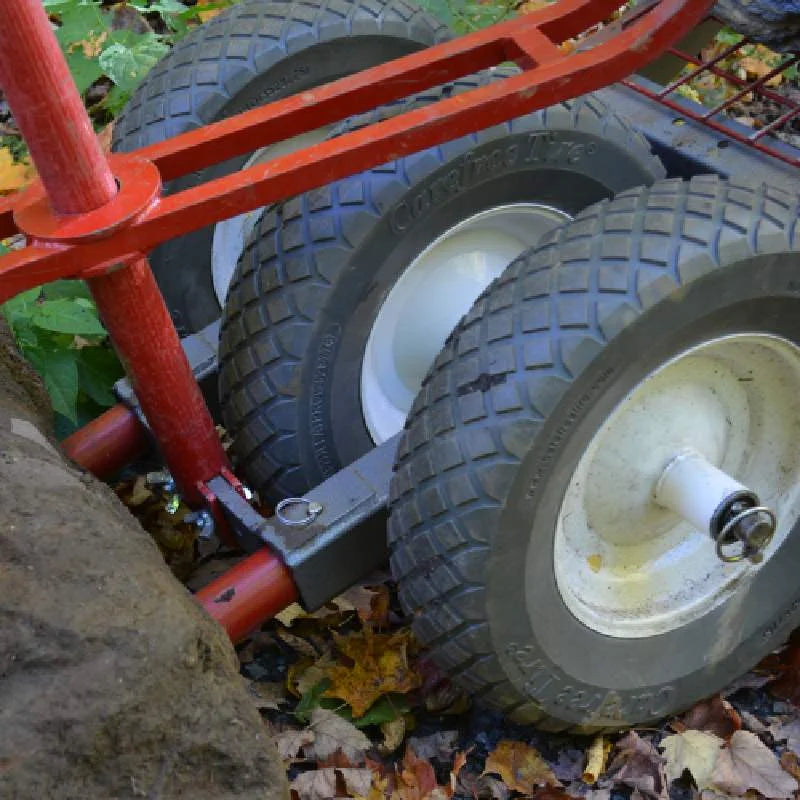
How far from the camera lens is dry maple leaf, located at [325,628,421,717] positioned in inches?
96.1

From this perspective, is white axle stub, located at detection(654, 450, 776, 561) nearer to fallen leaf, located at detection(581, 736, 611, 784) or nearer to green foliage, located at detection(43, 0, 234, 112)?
fallen leaf, located at detection(581, 736, 611, 784)

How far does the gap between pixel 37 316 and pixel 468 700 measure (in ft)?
4.39

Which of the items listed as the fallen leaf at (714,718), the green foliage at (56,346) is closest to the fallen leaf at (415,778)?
the fallen leaf at (714,718)

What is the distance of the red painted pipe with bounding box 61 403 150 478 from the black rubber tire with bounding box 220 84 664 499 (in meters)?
0.22

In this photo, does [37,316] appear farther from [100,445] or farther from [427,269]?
[427,269]

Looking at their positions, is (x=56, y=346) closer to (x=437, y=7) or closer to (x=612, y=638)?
(x=612, y=638)

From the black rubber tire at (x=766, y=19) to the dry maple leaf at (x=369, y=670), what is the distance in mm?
1732

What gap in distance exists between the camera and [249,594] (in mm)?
2037

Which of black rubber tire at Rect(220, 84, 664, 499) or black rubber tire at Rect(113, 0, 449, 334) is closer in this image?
black rubber tire at Rect(220, 84, 664, 499)

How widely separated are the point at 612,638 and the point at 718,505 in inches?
13.8

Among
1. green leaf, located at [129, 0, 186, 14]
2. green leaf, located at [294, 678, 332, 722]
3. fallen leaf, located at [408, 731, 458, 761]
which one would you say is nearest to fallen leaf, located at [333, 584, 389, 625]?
green leaf, located at [294, 678, 332, 722]

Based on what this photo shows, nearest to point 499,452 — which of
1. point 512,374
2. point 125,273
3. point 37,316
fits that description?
point 512,374

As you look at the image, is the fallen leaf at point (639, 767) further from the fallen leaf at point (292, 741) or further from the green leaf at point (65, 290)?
the green leaf at point (65, 290)

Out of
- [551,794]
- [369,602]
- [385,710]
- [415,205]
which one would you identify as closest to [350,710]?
[385,710]
